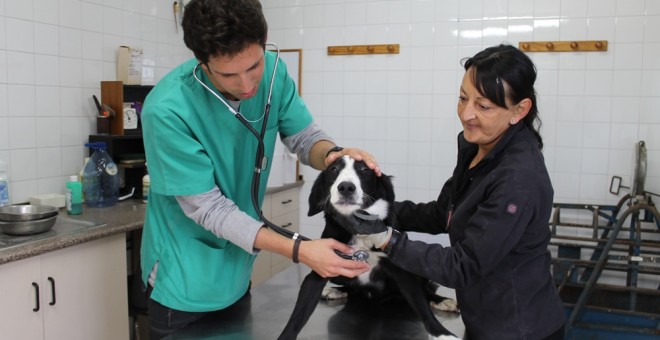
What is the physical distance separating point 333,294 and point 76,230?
1195 mm

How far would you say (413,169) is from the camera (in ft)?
12.0

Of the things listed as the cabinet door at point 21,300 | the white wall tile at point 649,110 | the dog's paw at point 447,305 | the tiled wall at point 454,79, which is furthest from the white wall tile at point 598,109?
the cabinet door at point 21,300

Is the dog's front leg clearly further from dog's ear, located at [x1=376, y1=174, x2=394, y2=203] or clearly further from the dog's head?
dog's ear, located at [x1=376, y1=174, x2=394, y2=203]

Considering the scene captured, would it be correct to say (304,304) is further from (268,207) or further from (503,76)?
(268,207)

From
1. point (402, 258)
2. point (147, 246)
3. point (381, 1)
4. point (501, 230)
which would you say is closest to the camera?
point (501, 230)

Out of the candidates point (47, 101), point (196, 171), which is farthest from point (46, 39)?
point (196, 171)

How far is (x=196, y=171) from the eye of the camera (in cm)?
133

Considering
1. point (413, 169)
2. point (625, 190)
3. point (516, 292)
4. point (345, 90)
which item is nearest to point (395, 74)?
point (345, 90)

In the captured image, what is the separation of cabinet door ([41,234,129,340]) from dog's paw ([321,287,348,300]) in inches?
43.6

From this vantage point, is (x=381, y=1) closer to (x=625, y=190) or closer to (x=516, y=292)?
(x=625, y=190)

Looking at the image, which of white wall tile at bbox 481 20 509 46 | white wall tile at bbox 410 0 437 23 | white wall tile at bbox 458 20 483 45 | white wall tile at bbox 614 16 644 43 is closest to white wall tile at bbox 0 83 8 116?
white wall tile at bbox 410 0 437 23

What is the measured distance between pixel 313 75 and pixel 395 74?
1.94 feet

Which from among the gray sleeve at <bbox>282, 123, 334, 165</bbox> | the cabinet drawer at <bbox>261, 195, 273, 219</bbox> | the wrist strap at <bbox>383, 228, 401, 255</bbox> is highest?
the gray sleeve at <bbox>282, 123, 334, 165</bbox>

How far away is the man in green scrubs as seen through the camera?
1221mm
